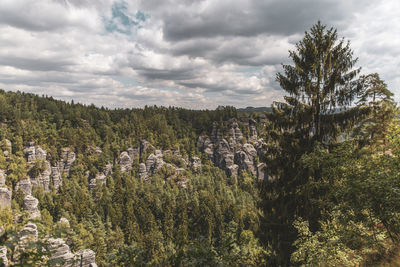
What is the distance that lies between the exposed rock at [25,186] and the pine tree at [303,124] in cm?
7906

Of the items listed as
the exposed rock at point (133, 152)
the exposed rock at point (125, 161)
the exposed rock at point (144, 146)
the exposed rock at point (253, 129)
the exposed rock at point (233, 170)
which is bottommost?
the exposed rock at point (233, 170)

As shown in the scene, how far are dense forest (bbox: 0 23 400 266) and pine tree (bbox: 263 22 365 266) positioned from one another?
2.3 inches

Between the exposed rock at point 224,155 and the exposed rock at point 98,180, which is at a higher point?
the exposed rock at point 224,155

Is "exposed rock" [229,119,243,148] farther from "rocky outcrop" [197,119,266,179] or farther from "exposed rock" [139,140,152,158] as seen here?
"exposed rock" [139,140,152,158]

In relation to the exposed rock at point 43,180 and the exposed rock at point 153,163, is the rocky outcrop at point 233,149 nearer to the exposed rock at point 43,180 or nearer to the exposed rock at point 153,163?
the exposed rock at point 153,163

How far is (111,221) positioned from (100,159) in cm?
3735

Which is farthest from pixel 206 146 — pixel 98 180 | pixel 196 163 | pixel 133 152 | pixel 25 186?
pixel 25 186

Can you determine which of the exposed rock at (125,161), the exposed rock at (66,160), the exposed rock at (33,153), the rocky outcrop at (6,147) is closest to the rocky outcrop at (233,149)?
the exposed rock at (125,161)

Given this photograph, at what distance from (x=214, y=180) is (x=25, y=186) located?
249ft

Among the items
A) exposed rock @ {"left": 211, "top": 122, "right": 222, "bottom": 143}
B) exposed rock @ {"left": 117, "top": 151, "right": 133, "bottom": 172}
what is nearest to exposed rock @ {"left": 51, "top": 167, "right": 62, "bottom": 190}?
exposed rock @ {"left": 117, "top": 151, "right": 133, "bottom": 172}

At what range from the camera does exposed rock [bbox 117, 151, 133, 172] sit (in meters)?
102

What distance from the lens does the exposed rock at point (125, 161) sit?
102 m

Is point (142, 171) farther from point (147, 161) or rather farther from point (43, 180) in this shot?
point (43, 180)

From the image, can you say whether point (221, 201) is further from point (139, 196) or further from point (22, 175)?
point (22, 175)
